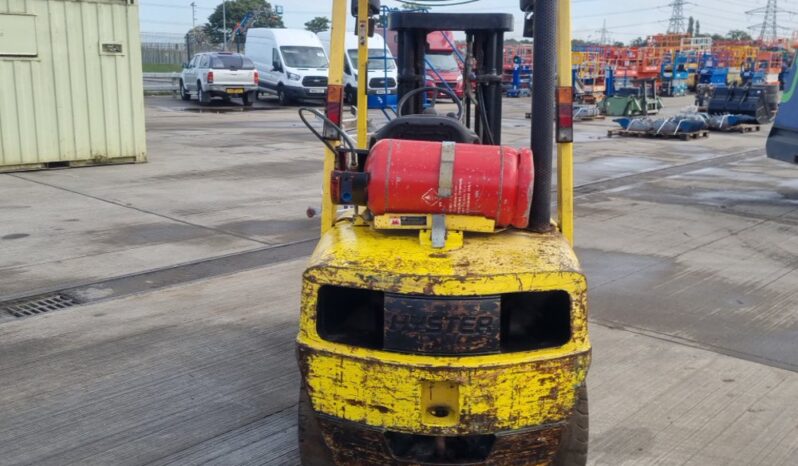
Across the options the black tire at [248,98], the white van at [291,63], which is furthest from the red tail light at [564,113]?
the black tire at [248,98]

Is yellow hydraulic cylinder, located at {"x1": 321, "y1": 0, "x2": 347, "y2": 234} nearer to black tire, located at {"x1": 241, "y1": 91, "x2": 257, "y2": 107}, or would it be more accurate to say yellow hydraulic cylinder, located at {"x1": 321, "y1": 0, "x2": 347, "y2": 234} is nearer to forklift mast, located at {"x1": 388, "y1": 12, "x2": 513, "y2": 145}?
forklift mast, located at {"x1": 388, "y1": 12, "x2": 513, "y2": 145}

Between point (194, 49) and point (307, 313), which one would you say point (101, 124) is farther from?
point (194, 49)

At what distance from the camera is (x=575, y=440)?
11.4 ft

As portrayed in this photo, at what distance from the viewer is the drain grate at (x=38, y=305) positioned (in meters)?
6.18

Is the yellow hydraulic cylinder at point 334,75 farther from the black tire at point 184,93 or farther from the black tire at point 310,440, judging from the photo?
the black tire at point 184,93

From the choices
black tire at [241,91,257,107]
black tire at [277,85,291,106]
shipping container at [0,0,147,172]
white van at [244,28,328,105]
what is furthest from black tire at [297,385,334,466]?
black tire at [277,85,291,106]

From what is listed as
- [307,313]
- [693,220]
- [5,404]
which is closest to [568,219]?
[307,313]

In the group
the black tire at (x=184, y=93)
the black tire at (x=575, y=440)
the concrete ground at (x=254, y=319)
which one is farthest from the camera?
the black tire at (x=184, y=93)

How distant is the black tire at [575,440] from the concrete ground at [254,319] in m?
0.56

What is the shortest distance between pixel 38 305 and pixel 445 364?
4.60 metres

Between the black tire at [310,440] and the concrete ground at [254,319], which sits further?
the concrete ground at [254,319]

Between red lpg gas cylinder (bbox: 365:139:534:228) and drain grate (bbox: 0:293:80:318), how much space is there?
4.07 metres

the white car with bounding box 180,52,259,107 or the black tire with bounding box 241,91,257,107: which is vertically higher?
the white car with bounding box 180,52,259,107

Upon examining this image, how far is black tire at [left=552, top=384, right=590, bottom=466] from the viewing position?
136 inches
